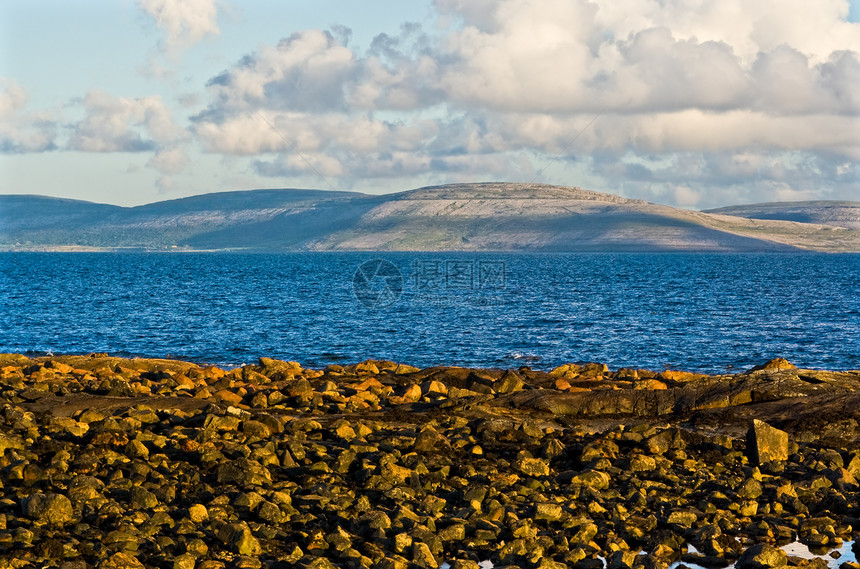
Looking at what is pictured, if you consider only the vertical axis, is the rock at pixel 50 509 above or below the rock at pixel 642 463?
above

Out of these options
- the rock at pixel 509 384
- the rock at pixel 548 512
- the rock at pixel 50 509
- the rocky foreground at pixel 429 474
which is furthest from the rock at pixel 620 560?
the rock at pixel 509 384

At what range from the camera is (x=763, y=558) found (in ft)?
43.2

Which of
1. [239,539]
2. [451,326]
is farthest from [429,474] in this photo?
[451,326]

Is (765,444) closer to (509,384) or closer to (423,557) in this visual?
A: (509,384)

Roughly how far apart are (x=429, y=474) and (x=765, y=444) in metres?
6.87

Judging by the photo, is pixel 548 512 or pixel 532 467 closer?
pixel 548 512

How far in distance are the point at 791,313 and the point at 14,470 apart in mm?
61861

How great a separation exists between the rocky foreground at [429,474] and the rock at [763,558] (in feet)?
0.11

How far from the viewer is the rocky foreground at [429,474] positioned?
13547 millimetres

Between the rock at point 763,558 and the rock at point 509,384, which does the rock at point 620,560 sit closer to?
the rock at point 763,558

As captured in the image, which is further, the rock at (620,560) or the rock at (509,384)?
the rock at (509,384)

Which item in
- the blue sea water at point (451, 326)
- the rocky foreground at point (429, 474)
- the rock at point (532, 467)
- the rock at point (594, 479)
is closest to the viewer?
the rocky foreground at point (429, 474)

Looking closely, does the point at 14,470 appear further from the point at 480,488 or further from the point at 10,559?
the point at 480,488

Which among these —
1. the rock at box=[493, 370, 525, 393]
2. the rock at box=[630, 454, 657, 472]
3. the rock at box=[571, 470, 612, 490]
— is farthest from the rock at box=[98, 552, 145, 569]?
the rock at box=[493, 370, 525, 393]
